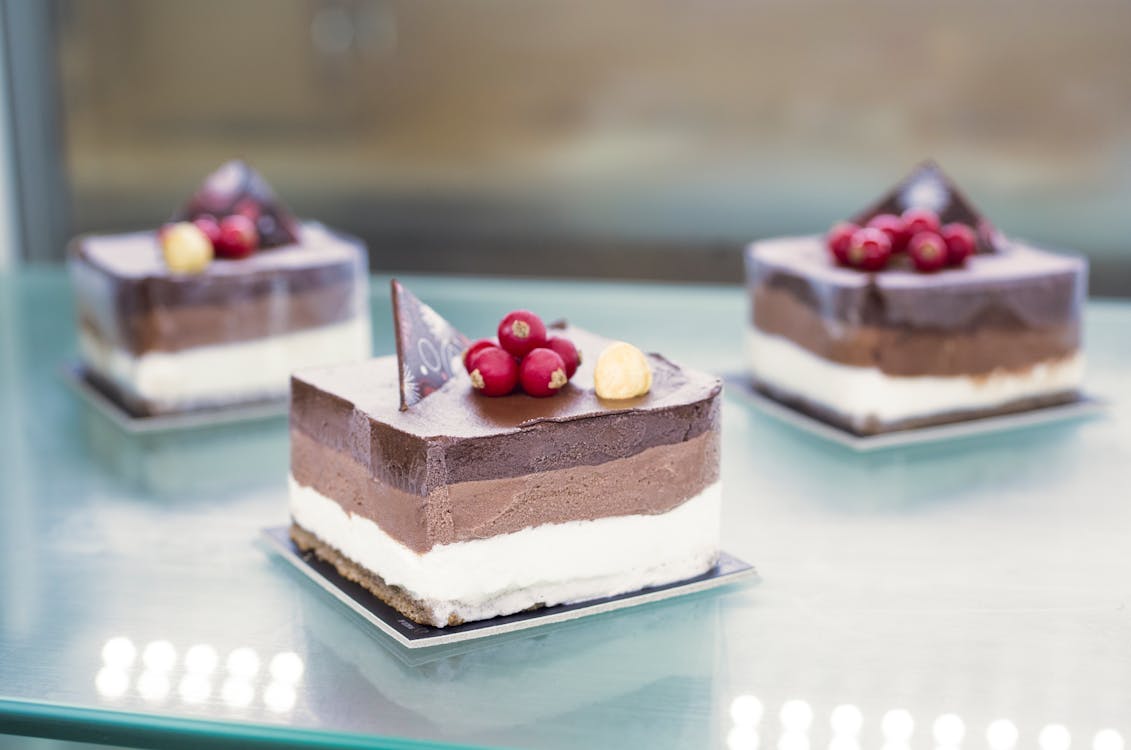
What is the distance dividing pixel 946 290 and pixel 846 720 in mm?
1481

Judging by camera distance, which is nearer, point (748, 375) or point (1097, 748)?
point (1097, 748)

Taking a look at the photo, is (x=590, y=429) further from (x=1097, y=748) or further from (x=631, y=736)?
(x=1097, y=748)

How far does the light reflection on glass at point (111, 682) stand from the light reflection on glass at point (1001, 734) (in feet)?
3.81

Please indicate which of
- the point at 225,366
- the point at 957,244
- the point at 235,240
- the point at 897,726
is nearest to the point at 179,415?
the point at 225,366

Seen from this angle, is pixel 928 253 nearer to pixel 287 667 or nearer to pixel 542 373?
pixel 542 373

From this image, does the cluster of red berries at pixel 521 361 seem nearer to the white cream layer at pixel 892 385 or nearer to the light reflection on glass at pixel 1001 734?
the light reflection on glass at pixel 1001 734

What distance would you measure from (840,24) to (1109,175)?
931mm

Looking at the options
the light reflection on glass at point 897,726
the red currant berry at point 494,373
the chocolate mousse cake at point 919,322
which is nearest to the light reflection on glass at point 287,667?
the red currant berry at point 494,373

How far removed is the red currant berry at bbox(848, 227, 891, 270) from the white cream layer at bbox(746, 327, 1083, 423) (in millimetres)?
235

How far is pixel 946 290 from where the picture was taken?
3189mm

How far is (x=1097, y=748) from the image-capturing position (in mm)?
1861

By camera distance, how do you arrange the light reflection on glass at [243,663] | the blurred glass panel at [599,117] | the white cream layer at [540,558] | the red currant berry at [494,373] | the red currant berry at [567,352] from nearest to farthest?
the light reflection on glass at [243,663] → the white cream layer at [540,558] → the red currant berry at [494,373] → the red currant berry at [567,352] → the blurred glass panel at [599,117]

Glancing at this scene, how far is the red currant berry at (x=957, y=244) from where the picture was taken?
3.31 metres

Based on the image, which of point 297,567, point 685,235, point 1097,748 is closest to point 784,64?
point 685,235
